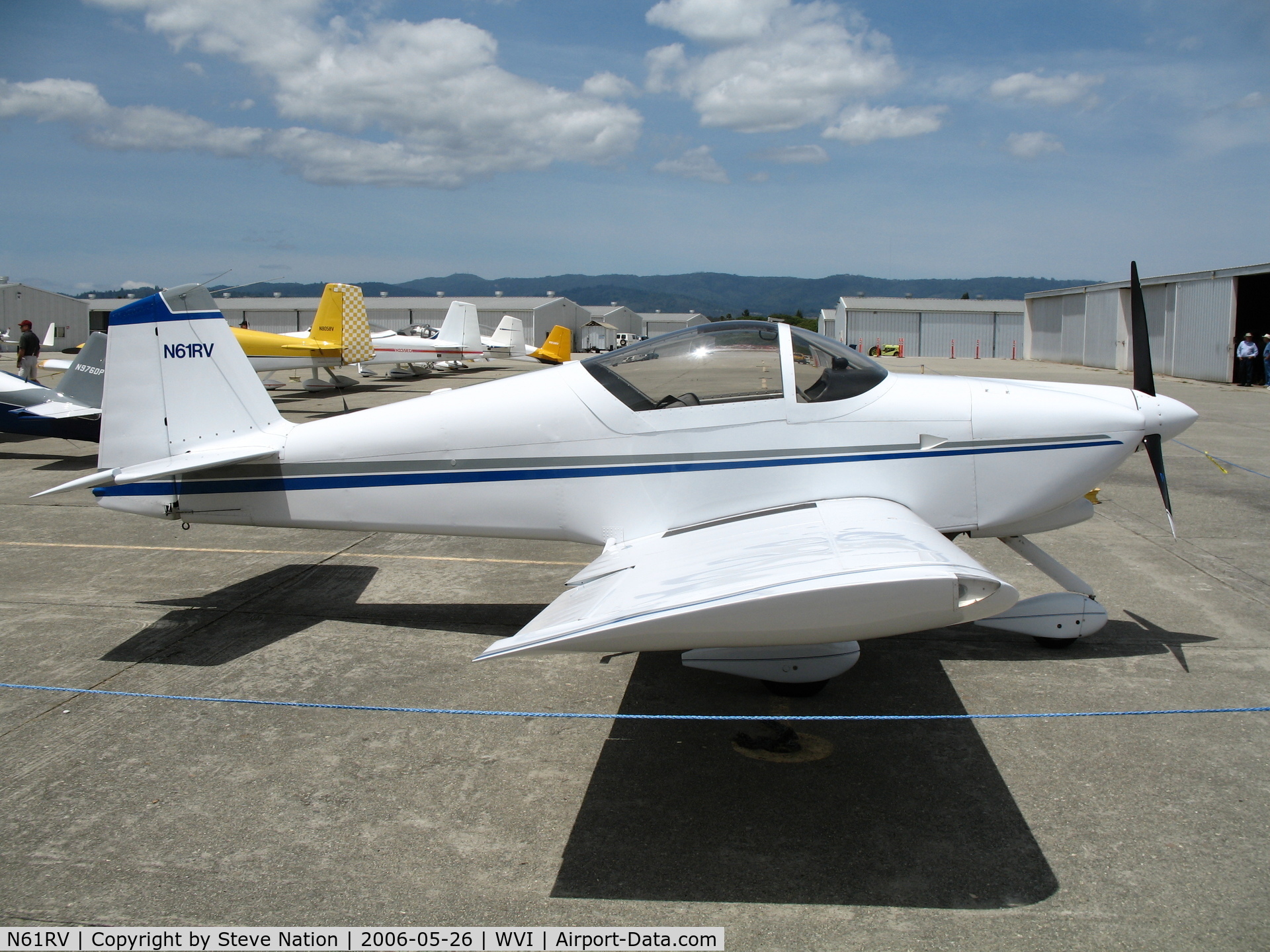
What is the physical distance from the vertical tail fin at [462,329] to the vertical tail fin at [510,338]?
5229mm

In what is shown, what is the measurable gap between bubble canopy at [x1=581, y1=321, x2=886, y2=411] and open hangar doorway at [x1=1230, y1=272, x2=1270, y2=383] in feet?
78.9

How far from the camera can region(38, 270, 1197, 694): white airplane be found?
173 inches

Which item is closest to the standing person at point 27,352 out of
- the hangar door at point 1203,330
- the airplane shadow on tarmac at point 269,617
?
the airplane shadow on tarmac at point 269,617

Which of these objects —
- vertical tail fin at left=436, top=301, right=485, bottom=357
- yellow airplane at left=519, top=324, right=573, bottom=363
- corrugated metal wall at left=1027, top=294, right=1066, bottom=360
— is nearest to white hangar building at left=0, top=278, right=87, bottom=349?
vertical tail fin at left=436, top=301, right=485, bottom=357

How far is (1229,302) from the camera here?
24.1 metres

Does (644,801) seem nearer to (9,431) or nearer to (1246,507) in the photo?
(1246,507)

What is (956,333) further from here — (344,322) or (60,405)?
(60,405)

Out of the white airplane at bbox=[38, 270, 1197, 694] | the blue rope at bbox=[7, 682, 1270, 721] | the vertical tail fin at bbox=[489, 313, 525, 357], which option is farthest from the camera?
the vertical tail fin at bbox=[489, 313, 525, 357]

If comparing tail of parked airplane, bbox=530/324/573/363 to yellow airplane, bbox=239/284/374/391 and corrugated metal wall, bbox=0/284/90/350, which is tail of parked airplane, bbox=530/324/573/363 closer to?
yellow airplane, bbox=239/284/374/391

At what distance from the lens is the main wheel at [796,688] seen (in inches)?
163

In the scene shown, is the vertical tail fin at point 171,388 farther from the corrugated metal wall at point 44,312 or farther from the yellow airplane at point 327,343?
the corrugated metal wall at point 44,312

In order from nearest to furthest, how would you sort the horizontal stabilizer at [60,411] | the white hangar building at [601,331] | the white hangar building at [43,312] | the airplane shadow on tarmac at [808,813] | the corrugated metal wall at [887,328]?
the airplane shadow on tarmac at [808,813]
the horizontal stabilizer at [60,411]
the corrugated metal wall at [887,328]
the white hangar building at [43,312]
the white hangar building at [601,331]

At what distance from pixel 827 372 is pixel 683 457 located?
906 mm

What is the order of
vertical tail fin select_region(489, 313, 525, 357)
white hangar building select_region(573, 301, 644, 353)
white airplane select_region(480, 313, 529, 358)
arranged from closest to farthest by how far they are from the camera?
white airplane select_region(480, 313, 529, 358)
vertical tail fin select_region(489, 313, 525, 357)
white hangar building select_region(573, 301, 644, 353)
